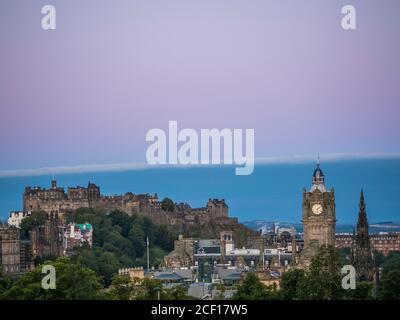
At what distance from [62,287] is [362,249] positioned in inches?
1246

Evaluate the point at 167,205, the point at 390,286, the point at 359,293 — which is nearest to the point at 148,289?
the point at 390,286

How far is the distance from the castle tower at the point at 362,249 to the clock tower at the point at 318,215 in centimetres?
329

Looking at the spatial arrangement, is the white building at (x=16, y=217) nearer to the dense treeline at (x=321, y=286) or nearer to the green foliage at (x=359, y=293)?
the dense treeline at (x=321, y=286)

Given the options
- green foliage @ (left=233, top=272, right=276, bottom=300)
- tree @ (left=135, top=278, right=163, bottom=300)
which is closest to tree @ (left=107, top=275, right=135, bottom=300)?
tree @ (left=135, top=278, right=163, bottom=300)

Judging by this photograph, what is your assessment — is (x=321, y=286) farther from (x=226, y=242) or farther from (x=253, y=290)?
(x=226, y=242)

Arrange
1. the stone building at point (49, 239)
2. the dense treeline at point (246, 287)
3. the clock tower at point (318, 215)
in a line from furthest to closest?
the stone building at point (49, 239)
the clock tower at point (318, 215)
the dense treeline at point (246, 287)

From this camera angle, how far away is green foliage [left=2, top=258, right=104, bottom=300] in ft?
213

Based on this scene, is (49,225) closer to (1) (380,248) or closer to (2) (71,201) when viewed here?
(2) (71,201)

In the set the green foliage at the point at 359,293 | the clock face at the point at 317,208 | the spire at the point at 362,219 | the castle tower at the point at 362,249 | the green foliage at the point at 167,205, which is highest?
the green foliage at the point at 167,205

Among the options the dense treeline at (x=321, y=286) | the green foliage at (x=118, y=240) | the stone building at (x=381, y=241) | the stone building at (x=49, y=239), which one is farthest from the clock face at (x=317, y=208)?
the dense treeline at (x=321, y=286)

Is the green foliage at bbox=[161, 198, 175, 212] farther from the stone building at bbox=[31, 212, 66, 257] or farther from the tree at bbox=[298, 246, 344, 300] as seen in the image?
the tree at bbox=[298, 246, 344, 300]

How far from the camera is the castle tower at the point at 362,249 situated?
8994cm
